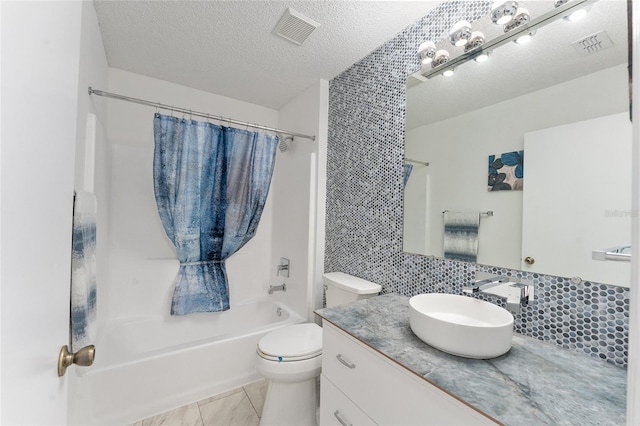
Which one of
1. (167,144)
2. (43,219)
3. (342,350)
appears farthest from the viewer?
(167,144)

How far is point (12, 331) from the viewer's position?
0.37 metres

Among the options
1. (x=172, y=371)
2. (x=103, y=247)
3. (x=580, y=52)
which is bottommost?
(x=172, y=371)

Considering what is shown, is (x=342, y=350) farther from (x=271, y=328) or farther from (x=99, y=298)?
(x=99, y=298)

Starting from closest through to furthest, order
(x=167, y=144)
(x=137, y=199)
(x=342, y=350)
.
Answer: (x=342, y=350), (x=167, y=144), (x=137, y=199)

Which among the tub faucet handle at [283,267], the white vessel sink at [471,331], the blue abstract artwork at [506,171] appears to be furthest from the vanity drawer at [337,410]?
the tub faucet handle at [283,267]

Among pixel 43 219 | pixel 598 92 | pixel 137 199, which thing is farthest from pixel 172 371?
pixel 598 92

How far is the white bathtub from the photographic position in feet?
4.89

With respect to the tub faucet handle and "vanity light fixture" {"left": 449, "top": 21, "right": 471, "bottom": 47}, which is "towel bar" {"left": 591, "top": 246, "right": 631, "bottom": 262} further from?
the tub faucet handle

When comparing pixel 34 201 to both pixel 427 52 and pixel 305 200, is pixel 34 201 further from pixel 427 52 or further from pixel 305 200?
pixel 305 200

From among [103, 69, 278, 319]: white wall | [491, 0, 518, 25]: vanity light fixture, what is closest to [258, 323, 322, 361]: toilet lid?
[103, 69, 278, 319]: white wall

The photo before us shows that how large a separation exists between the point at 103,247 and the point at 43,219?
1.79 m

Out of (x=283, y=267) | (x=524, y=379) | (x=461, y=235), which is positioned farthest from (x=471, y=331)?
(x=283, y=267)

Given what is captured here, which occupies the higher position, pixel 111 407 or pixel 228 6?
pixel 228 6

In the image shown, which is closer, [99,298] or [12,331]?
[12,331]
